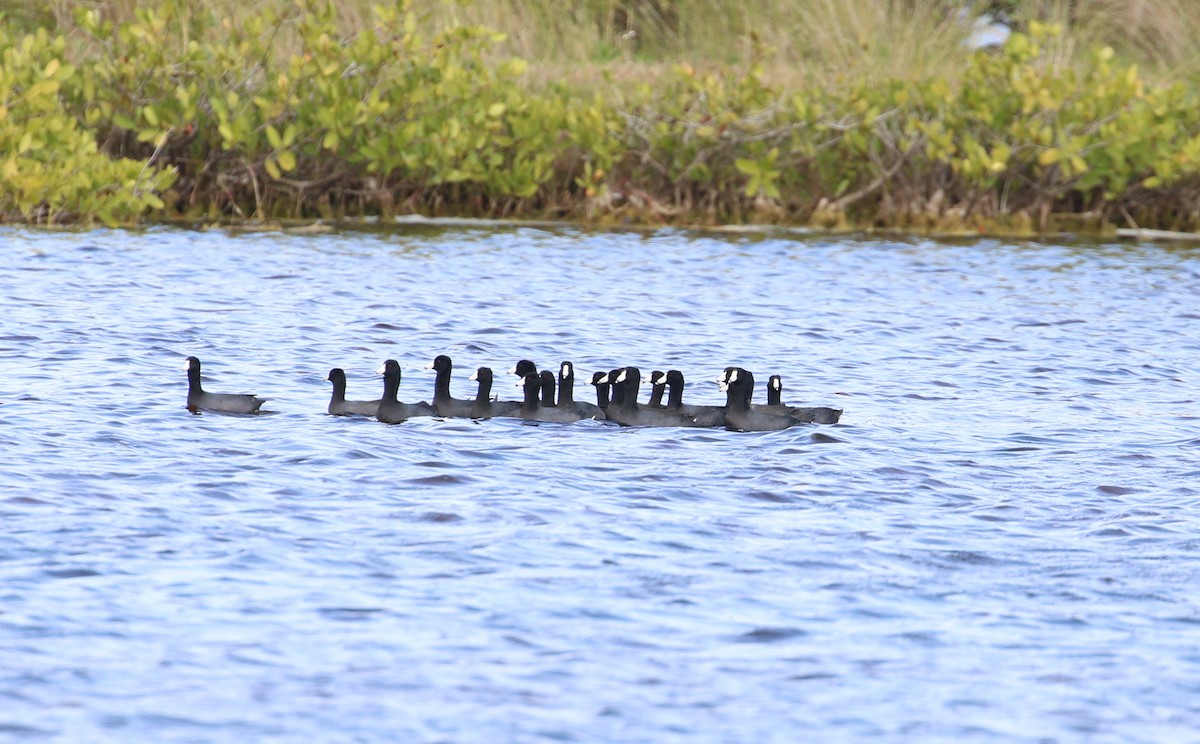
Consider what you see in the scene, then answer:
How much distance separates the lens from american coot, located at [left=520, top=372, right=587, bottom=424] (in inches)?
484

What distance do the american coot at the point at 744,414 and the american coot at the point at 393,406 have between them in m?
2.06

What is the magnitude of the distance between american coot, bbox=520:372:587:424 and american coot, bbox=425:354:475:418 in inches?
16.5

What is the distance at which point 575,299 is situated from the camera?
1884 centimetres

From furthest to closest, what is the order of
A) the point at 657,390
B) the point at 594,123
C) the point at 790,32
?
the point at 790,32, the point at 594,123, the point at 657,390

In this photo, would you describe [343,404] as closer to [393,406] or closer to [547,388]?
[393,406]

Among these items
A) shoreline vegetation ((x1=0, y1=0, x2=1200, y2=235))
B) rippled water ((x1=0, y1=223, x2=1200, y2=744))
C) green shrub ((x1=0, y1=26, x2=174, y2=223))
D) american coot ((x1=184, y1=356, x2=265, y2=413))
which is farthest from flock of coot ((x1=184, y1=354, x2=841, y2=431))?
shoreline vegetation ((x1=0, y1=0, x2=1200, y2=235))

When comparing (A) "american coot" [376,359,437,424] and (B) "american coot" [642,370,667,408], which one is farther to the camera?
(B) "american coot" [642,370,667,408]


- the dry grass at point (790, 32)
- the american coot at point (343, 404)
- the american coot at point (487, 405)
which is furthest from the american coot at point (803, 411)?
the dry grass at point (790, 32)

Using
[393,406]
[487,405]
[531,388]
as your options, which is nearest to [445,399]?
[487,405]

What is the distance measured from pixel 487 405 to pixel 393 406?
0.69m

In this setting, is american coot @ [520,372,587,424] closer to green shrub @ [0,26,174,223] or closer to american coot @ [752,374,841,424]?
american coot @ [752,374,841,424]

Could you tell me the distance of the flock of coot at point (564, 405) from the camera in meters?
12.1

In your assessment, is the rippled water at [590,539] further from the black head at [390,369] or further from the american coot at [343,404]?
the black head at [390,369]

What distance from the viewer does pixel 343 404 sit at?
40.0 feet
